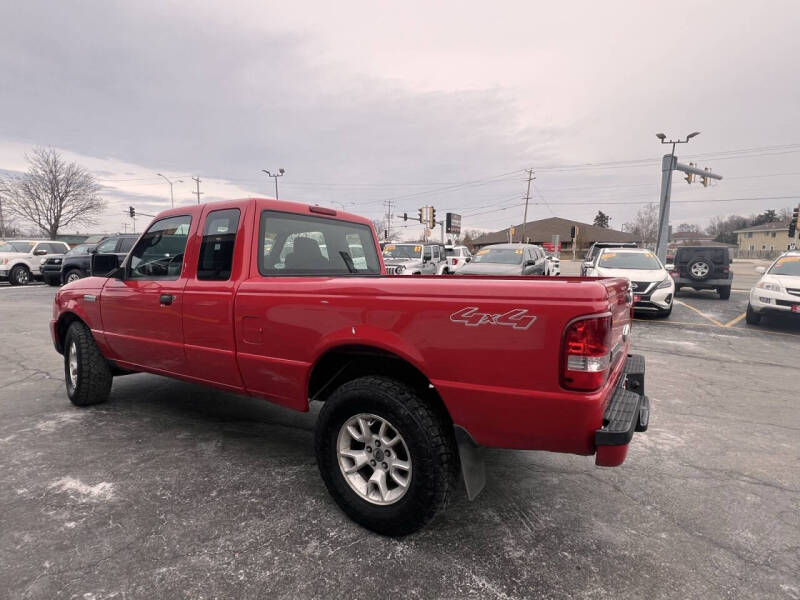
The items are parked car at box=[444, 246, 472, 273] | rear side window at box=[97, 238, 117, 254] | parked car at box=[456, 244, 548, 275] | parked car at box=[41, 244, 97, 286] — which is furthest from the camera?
parked car at box=[444, 246, 472, 273]

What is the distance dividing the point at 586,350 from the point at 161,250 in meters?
3.31

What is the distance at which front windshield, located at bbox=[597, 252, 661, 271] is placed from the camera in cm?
1074

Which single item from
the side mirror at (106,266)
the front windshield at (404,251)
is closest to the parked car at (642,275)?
the front windshield at (404,251)

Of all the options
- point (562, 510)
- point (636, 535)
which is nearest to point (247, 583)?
point (562, 510)

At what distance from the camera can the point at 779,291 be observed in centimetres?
858

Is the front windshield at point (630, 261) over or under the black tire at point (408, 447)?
over

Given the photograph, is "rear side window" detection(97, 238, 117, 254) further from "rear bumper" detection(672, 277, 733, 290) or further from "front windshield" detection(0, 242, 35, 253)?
"rear bumper" detection(672, 277, 733, 290)

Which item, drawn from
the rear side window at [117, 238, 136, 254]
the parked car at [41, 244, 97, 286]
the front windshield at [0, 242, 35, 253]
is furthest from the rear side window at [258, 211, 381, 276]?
the front windshield at [0, 242, 35, 253]

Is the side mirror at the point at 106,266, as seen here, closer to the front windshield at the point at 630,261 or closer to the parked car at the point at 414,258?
the front windshield at the point at 630,261

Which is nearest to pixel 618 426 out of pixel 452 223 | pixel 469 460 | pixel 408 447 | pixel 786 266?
pixel 469 460

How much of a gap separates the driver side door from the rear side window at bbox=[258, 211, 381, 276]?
721 mm

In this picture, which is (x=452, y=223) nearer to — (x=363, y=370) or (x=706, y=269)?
(x=706, y=269)

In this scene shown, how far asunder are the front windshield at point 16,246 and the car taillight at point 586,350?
23292mm

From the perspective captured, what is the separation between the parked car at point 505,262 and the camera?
11.6 meters
